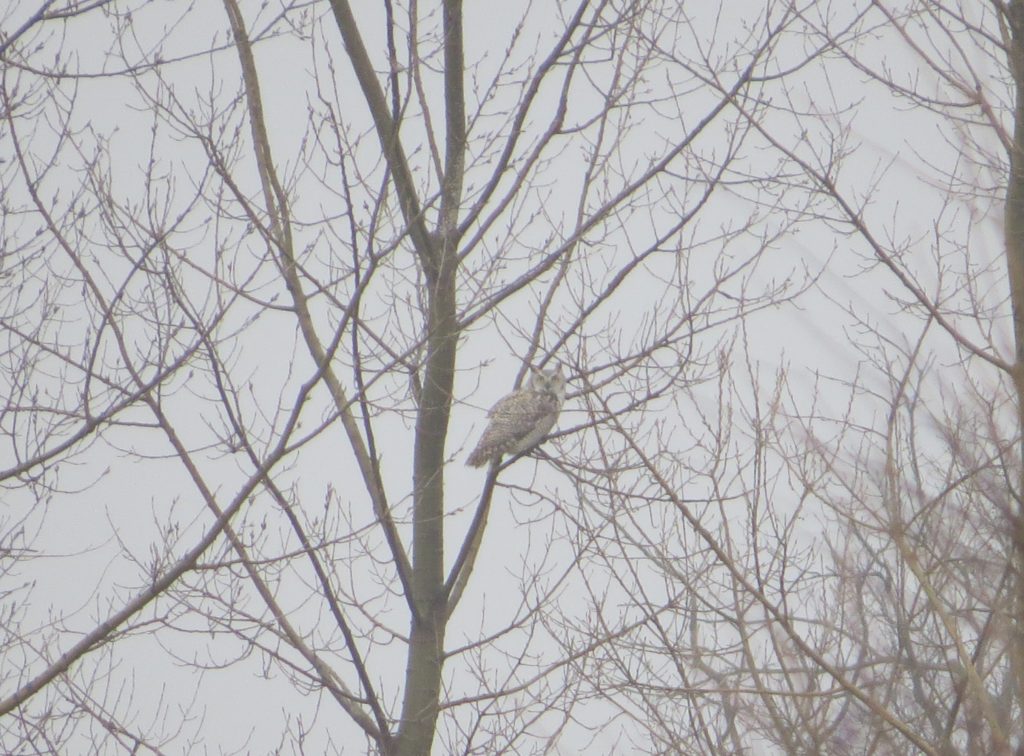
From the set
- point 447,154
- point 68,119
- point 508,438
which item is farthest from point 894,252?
point 508,438

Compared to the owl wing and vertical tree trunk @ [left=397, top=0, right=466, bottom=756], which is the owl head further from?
vertical tree trunk @ [left=397, top=0, right=466, bottom=756]

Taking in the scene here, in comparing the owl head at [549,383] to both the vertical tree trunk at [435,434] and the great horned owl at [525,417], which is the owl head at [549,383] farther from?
the vertical tree trunk at [435,434]

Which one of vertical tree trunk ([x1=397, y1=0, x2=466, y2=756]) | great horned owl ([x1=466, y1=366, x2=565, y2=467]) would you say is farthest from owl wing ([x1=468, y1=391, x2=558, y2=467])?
vertical tree trunk ([x1=397, y1=0, x2=466, y2=756])

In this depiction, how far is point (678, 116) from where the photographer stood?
4.79m

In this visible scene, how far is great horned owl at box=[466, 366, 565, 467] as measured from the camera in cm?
824

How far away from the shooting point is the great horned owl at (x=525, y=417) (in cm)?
824

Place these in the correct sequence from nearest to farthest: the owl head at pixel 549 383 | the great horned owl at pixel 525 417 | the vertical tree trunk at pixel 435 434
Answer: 1. the vertical tree trunk at pixel 435 434
2. the owl head at pixel 549 383
3. the great horned owl at pixel 525 417

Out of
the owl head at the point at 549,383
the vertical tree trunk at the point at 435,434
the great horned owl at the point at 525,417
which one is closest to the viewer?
the vertical tree trunk at the point at 435,434

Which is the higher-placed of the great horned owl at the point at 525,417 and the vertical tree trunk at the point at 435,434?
the great horned owl at the point at 525,417

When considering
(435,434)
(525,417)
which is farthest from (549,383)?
(435,434)

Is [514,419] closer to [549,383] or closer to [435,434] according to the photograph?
[549,383]

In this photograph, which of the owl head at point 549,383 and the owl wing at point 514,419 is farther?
the owl wing at point 514,419

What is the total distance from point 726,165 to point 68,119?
2.59 m

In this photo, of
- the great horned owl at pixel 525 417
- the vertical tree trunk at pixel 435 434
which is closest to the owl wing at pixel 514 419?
the great horned owl at pixel 525 417
